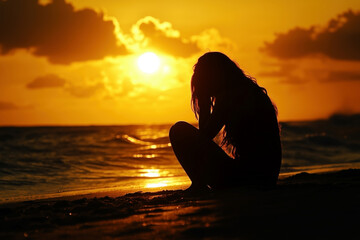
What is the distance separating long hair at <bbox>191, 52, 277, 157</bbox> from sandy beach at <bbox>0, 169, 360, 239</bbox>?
0.92 metres

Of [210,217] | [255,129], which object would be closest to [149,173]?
[255,129]

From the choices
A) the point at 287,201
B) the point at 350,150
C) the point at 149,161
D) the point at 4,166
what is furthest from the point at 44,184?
the point at 350,150

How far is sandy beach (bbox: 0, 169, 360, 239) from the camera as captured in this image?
2.94 meters

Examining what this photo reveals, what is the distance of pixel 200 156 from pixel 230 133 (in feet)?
1.31

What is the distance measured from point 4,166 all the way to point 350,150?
11678mm

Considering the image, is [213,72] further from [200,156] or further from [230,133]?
[200,156]

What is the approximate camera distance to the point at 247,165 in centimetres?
472

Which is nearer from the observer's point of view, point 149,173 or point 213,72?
point 213,72

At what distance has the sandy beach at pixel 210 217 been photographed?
2.94 metres

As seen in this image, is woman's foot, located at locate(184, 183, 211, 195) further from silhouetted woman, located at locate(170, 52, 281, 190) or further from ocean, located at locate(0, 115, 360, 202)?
ocean, located at locate(0, 115, 360, 202)

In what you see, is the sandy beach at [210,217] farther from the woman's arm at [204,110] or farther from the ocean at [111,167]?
the ocean at [111,167]

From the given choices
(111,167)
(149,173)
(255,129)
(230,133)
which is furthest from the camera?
(111,167)

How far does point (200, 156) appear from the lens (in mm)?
4910

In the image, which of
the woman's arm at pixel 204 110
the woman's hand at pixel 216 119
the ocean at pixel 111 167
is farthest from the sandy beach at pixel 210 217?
the ocean at pixel 111 167
